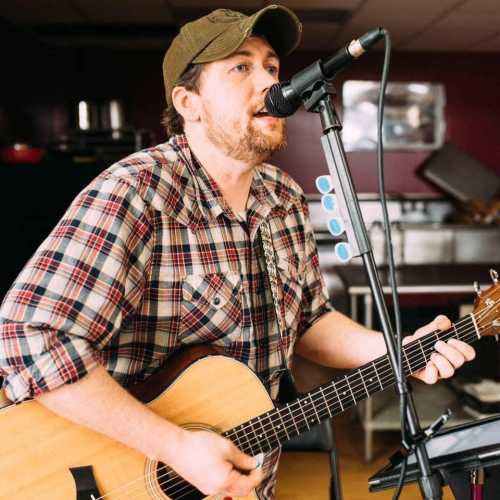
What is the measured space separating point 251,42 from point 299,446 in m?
1.36

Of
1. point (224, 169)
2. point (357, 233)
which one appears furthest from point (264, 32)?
point (357, 233)

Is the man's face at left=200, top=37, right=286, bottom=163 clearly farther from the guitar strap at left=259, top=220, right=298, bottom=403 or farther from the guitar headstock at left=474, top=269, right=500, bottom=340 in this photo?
the guitar headstock at left=474, top=269, right=500, bottom=340

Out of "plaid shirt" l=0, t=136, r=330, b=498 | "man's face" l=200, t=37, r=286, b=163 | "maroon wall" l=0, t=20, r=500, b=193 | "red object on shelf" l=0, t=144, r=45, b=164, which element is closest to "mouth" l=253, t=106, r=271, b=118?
"man's face" l=200, t=37, r=286, b=163

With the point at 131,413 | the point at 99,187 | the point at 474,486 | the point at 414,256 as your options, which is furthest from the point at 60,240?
the point at 414,256

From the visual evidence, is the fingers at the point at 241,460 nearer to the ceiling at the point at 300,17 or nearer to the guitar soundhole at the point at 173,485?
the guitar soundhole at the point at 173,485

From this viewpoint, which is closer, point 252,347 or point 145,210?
point 145,210

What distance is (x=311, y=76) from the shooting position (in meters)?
1.08

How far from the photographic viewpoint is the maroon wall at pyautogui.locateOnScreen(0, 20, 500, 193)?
6754 mm

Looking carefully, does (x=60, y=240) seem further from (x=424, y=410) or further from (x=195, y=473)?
(x=424, y=410)

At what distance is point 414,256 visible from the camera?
5.91 m

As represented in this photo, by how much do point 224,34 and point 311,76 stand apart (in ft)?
1.64

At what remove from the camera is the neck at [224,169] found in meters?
1.60

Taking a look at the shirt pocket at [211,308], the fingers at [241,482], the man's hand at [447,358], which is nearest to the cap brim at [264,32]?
the shirt pocket at [211,308]

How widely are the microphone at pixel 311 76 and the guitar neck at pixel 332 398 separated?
64cm
